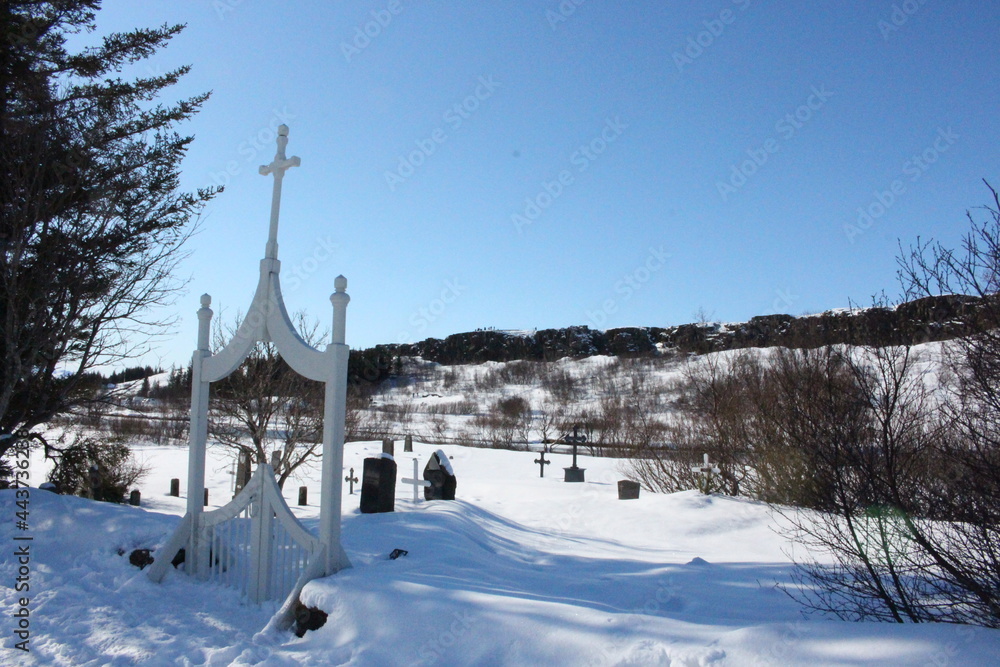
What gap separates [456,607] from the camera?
397 centimetres

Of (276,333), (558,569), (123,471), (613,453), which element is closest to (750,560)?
(558,569)

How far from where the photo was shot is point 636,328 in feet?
294

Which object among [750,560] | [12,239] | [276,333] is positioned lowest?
[750,560]

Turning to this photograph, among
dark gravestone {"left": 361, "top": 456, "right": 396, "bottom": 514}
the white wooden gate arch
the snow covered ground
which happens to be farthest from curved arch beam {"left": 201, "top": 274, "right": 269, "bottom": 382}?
dark gravestone {"left": 361, "top": 456, "right": 396, "bottom": 514}

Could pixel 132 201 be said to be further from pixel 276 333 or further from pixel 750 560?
pixel 750 560

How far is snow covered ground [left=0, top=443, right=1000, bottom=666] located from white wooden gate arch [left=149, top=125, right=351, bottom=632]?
0.21 meters

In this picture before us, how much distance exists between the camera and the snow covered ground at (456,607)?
3059 millimetres

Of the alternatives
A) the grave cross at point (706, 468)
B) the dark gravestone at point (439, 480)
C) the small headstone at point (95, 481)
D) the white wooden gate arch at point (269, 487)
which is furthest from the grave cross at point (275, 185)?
the grave cross at point (706, 468)

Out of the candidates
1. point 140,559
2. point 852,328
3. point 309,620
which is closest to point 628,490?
point 852,328

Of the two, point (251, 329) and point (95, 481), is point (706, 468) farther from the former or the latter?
point (95, 481)

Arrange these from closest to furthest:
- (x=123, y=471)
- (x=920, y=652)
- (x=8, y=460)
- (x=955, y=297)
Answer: (x=920, y=652) < (x=955, y=297) < (x=8, y=460) < (x=123, y=471)

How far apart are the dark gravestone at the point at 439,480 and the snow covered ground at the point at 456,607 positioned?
8.45ft

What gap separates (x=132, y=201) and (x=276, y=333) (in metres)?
6.24

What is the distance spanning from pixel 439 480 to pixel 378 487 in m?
2.61
